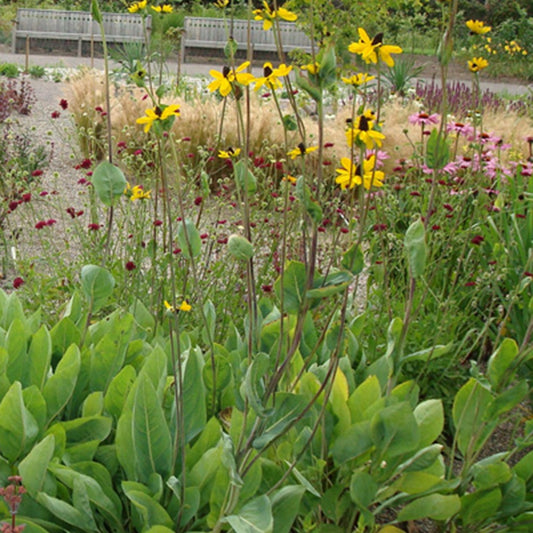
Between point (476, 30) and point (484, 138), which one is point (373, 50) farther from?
point (484, 138)

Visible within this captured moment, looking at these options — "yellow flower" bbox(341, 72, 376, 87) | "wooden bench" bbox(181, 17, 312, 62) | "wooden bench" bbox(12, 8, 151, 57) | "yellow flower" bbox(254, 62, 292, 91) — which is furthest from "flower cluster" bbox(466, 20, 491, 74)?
"wooden bench" bbox(12, 8, 151, 57)

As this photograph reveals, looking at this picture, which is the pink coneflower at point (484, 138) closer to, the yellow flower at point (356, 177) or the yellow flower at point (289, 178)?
the yellow flower at point (289, 178)

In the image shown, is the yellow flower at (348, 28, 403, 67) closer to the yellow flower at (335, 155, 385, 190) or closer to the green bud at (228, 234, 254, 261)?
the yellow flower at (335, 155, 385, 190)

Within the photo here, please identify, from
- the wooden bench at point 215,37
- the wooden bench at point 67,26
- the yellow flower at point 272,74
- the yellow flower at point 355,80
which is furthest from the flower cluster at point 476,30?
the wooden bench at point 67,26

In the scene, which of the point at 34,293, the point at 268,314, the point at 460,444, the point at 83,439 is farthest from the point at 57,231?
the point at 460,444

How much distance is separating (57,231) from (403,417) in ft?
10.9

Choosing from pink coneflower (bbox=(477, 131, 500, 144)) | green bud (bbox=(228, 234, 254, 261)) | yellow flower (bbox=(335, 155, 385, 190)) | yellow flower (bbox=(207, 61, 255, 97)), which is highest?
yellow flower (bbox=(207, 61, 255, 97))

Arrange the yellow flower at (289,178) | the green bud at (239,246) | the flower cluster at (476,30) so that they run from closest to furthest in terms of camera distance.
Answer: the green bud at (239,246)
the yellow flower at (289,178)
the flower cluster at (476,30)

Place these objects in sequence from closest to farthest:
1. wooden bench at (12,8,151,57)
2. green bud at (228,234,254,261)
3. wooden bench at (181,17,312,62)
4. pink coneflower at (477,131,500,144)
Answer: green bud at (228,234,254,261), pink coneflower at (477,131,500,144), wooden bench at (181,17,312,62), wooden bench at (12,8,151,57)

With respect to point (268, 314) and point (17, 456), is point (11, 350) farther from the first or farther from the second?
point (268, 314)

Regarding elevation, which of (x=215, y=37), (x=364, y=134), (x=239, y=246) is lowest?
(x=239, y=246)

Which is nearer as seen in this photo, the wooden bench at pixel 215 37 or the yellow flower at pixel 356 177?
the yellow flower at pixel 356 177

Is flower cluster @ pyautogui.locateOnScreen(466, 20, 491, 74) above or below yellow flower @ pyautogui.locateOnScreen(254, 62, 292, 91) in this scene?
above

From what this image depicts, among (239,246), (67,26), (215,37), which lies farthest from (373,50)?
(67,26)
